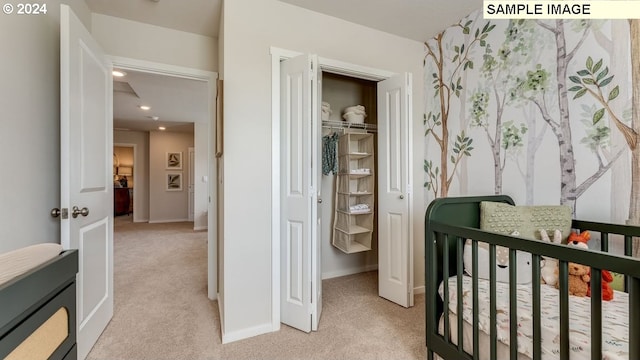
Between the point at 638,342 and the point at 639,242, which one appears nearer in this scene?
the point at 638,342

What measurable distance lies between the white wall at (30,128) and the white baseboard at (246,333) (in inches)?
45.6

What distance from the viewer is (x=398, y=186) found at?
234 centimetres

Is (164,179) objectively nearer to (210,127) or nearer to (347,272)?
(210,127)

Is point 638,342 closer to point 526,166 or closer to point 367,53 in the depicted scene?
point 526,166

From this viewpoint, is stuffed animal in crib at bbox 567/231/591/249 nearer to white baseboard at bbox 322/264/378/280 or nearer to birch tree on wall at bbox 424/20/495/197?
birch tree on wall at bbox 424/20/495/197

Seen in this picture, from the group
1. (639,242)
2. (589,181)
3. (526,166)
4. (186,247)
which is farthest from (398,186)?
(186,247)

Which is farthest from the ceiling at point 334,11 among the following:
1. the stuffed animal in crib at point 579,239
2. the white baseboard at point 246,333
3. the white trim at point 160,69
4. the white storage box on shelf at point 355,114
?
the white baseboard at point 246,333

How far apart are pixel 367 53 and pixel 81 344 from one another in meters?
2.81

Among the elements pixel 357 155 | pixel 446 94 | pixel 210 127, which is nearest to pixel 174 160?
pixel 210 127

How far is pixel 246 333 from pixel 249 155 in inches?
47.1

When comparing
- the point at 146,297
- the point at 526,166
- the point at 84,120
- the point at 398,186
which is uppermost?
the point at 84,120

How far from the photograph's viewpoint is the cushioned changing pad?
1.82 ft

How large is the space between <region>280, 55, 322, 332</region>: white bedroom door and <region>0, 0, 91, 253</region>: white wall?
1.32 m

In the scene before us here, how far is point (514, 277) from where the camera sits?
3.63 ft
